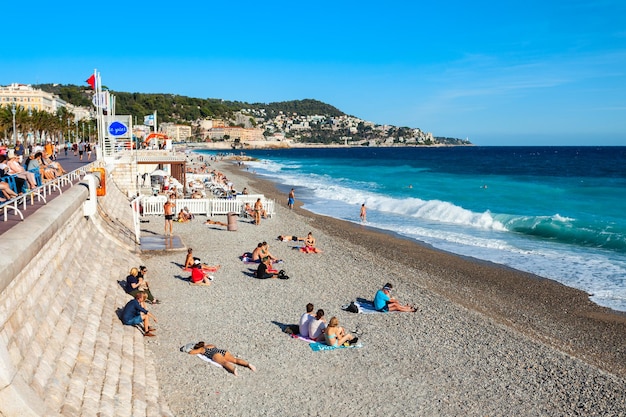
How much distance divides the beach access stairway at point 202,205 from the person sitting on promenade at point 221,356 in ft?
46.1

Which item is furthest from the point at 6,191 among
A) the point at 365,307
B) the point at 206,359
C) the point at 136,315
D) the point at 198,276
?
the point at 365,307

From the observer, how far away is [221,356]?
8211mm

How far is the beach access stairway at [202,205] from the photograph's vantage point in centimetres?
2175

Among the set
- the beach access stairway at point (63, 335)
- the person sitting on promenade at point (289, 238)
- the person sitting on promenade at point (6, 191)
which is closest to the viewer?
the beach access stairway at point (63, 335)

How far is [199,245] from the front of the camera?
17.3m

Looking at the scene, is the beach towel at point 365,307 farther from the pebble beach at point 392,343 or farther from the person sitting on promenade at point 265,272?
the person sitting on promenade at point 265,272

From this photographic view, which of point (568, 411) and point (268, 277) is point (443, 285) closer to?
point (268, 277)

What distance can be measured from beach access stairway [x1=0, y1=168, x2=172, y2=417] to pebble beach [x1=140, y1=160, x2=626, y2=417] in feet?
2.18

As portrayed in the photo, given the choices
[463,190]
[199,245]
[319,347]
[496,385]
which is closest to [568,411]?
[496,385]

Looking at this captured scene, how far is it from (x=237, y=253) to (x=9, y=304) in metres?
10.8

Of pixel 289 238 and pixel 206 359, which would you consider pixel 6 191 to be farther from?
pixel 289 238

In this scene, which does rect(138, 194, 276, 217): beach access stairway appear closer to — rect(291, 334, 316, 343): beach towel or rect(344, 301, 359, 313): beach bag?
rect(344, 301, 359, 313): beach bag

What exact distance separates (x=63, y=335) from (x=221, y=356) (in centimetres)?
246

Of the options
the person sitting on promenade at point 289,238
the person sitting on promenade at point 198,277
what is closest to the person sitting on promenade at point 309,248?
the person sitting on promenade at point 289,238
